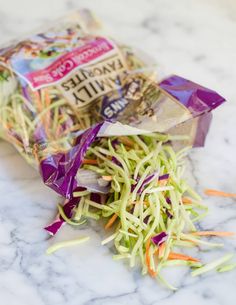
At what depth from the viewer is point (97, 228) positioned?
1020mm

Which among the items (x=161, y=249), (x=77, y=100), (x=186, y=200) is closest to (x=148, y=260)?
(x=161, y=249)

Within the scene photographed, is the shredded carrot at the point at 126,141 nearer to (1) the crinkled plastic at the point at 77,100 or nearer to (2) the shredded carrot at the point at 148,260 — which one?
(1) the crinkled plastic at the point at 77,100

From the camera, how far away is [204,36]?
140 centimetres

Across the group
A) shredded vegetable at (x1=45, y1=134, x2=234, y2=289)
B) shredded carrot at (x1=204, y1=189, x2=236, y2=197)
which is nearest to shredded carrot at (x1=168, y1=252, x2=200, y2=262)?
shredded vegetable at (x1=45, y1=134, x2=234, y2=289)

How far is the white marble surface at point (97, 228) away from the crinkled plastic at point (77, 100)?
0.05 m

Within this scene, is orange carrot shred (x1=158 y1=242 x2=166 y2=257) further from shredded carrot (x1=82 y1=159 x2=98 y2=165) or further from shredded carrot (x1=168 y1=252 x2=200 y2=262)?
shredded carrot (x1=82 y1=159 x2=98 y2=165)

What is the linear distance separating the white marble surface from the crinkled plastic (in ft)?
0.15

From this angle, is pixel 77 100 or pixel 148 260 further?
pixel 77 100

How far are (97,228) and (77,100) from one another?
0.25 m

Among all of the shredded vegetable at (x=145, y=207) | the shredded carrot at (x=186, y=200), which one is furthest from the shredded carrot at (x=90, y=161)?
the shredded carrot at (x=186, y=200)

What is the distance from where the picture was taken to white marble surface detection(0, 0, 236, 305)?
0.94 meters

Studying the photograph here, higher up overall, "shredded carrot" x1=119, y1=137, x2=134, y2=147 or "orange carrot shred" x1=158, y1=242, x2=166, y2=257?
"shredded carrot" x1=119, y1=137, x2=134, y2=147

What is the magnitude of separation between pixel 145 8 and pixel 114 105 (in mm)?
408

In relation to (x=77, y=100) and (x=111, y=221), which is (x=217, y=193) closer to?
(x=111, y=221)
